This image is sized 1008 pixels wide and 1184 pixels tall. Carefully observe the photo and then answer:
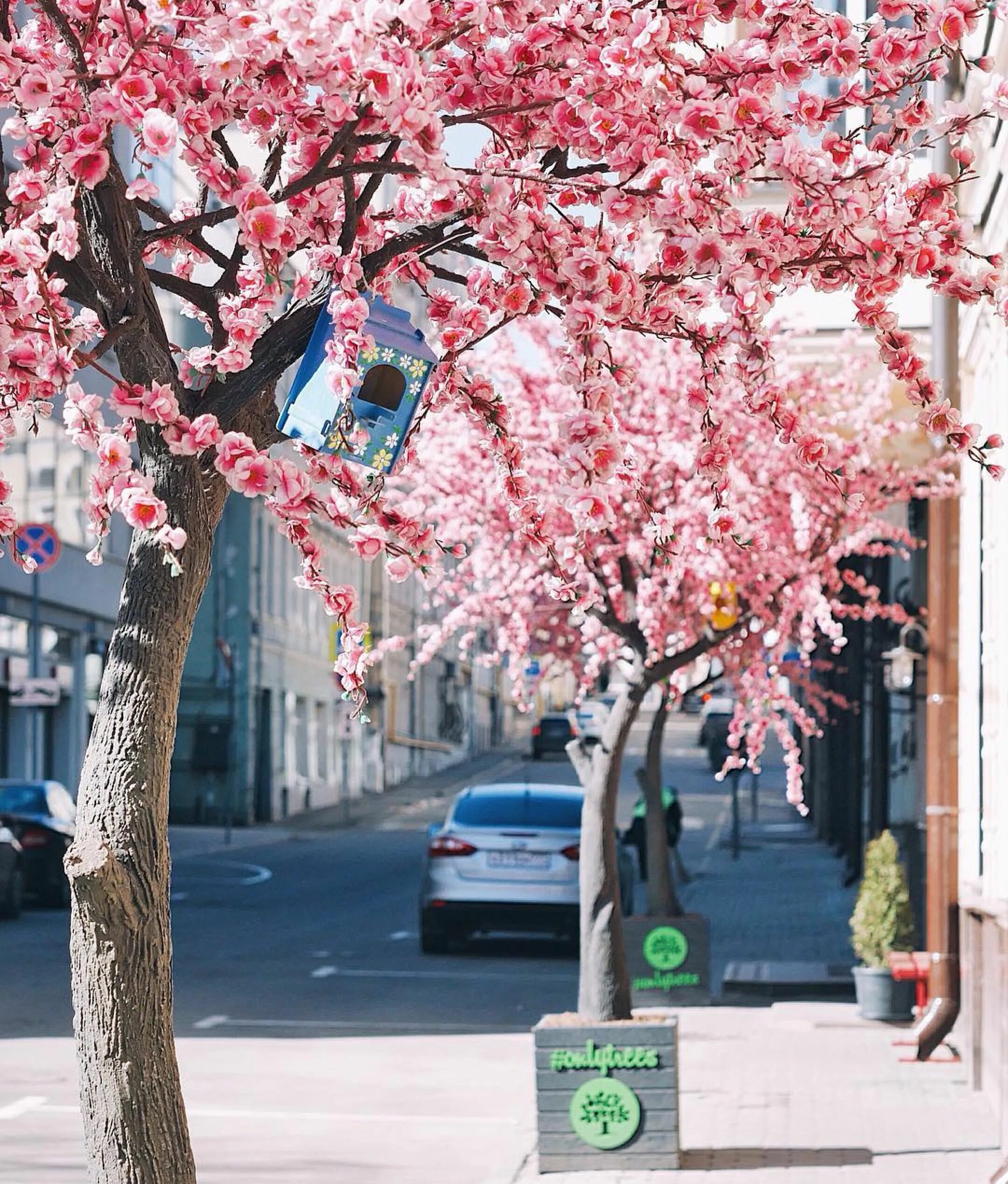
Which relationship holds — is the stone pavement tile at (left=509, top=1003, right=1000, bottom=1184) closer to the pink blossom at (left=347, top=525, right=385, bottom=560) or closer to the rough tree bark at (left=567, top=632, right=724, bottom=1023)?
the rough tree bark at (left=567, top=632, right=724, bottom=1023)

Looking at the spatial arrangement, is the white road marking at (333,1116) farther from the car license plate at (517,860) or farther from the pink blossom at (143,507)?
the car license plate at (517,860)

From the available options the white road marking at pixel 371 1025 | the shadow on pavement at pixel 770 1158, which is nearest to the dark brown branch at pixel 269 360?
the shadow on pavement at pixel 770 1158

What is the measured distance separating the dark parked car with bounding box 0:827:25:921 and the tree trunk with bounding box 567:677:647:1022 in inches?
430

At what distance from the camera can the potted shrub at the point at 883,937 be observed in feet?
48.5

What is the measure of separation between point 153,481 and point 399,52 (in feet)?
3.59

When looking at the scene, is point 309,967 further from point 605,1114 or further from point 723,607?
point 605,1114

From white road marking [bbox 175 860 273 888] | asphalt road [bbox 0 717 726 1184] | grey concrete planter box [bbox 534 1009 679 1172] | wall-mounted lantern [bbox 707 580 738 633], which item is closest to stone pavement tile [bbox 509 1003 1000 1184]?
grey concrete planter box [bbox 534 1009 679 1172]

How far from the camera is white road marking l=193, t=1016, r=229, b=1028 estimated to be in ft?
48.6

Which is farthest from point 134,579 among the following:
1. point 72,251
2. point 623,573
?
point 623,573

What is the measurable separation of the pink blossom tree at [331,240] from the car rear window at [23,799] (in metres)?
20.7

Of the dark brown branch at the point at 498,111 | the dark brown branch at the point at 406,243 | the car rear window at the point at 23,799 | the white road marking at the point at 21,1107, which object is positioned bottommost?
the white road marking at the point at 21,1107

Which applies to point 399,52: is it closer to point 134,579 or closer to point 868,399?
point 134,579

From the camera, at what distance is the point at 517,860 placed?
20.1 metres

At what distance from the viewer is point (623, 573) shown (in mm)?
14516
